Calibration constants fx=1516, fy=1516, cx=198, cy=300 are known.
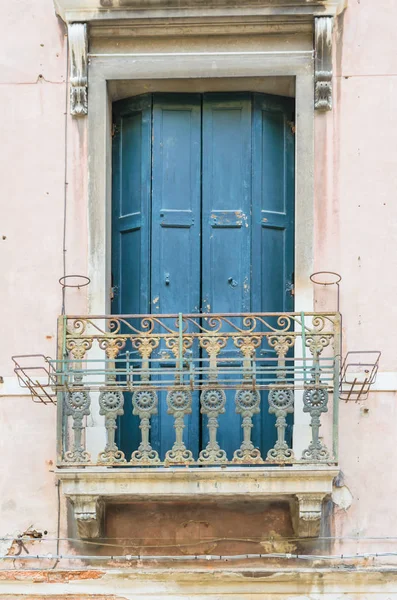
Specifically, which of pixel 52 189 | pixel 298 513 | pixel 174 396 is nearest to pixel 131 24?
pixel 52 189

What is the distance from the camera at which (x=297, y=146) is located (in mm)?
11352

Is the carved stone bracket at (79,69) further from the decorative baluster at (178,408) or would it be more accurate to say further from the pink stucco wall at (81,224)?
the decorative baluster at (178,408)

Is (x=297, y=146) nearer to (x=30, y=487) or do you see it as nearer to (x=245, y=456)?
(x=245, y=456)

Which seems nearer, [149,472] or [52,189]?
[149,472]

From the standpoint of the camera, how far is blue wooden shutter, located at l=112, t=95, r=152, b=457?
11422mm

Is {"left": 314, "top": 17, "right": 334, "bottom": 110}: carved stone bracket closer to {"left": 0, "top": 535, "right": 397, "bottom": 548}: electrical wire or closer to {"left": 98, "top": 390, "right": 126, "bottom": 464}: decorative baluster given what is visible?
{"left": 98, "top": 390, "right": 126, "bottom": 464}: decorative baluster

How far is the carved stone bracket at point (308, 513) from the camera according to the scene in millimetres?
10477

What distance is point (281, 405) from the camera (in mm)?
10484

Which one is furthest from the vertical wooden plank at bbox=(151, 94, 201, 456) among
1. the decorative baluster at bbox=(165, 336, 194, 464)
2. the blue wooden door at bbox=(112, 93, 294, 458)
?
the decorative baluster at bbox=(165, 336, 194, 464)

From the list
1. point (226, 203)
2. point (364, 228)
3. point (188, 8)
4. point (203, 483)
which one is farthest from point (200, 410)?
point (188, 8)

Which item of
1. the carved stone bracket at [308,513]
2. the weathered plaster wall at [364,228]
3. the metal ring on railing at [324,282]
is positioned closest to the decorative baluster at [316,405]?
the carved stone bracket at [308,513]

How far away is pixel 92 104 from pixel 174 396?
2435mm

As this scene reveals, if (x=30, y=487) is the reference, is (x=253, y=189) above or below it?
above

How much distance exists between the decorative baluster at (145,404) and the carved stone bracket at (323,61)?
2307 millimetres
